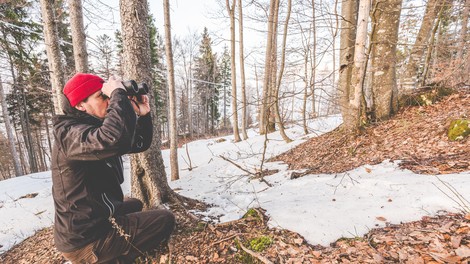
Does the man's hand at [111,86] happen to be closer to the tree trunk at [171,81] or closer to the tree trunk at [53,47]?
the tree trunk at [53,47]

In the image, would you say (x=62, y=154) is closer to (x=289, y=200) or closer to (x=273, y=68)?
(x=289, y=200)

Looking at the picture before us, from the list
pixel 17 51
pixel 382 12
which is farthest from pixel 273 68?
pixel 17 51

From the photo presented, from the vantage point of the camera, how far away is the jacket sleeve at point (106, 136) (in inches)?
60.5

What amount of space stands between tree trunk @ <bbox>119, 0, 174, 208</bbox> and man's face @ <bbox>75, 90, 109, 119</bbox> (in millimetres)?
940

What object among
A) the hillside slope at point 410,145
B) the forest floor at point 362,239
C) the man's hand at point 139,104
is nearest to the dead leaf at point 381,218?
the forest floor at point 362,239

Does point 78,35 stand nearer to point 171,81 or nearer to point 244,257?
point 171,81

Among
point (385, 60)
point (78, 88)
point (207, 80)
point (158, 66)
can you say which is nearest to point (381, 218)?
point (78, 88)

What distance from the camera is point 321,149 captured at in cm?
566

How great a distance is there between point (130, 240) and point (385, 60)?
592cm

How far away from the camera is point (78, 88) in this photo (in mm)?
1788

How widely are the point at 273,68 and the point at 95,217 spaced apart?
939 centimetres

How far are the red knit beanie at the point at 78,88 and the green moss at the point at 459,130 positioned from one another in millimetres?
5185

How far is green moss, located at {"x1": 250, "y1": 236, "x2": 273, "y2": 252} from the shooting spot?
193 cm

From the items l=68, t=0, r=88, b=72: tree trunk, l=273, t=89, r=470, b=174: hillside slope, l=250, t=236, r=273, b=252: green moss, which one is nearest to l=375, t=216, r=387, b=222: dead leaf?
l=250, t=236, r=273, b=252: green moss
